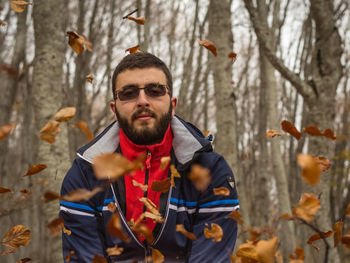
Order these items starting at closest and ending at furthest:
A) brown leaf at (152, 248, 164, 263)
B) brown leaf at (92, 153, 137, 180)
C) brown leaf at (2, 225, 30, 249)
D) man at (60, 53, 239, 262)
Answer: brown leaf at (92, 153, 137, 180) → brown leaf at (152, 248, 164, 263) → man at (60, 53, 239, 262) → brown leaf at (2, 225, 30, 249)

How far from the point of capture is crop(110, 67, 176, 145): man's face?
6.58 feet

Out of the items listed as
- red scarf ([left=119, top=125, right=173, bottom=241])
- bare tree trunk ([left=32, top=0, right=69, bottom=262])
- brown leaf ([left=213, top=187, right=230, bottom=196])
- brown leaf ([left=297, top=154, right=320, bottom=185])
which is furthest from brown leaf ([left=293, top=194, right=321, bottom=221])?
bare tree trunk ([left=32, top=0, right=69, bottom=262])

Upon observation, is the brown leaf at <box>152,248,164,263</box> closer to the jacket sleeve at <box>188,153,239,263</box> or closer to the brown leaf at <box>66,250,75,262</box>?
the jacket sleeve at <box>188,153,239,263</box>

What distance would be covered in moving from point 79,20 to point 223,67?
438cm

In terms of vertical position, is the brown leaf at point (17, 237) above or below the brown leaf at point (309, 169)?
below

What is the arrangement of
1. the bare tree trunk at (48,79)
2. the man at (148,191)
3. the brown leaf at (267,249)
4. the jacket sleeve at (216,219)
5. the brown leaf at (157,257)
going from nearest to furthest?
the brown leaf at (267,249) → the brown leaf at (157,257) → the jacket sleeve at (216,219) → the man at (148,191) → the bare tree trunk at (48,79)

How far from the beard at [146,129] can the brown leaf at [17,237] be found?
2.83 feet

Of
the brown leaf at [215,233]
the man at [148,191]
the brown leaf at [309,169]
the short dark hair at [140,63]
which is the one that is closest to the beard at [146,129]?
the man at [148,191]

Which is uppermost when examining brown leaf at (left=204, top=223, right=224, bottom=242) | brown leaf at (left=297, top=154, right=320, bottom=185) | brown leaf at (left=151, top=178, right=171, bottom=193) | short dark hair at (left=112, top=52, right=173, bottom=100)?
short dark hair at (left=112, top=52, right=173, bottom=100)

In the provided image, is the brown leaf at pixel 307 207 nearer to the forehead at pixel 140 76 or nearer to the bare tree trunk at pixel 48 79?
the forehead at pixel 140 76

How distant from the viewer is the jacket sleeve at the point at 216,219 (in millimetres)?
1823

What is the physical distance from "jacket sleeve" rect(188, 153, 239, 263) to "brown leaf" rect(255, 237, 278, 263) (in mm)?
442

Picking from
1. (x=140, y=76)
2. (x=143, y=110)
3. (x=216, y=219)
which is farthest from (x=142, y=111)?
(x=216, y=219)

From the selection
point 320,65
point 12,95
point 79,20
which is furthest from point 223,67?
point 79,20
